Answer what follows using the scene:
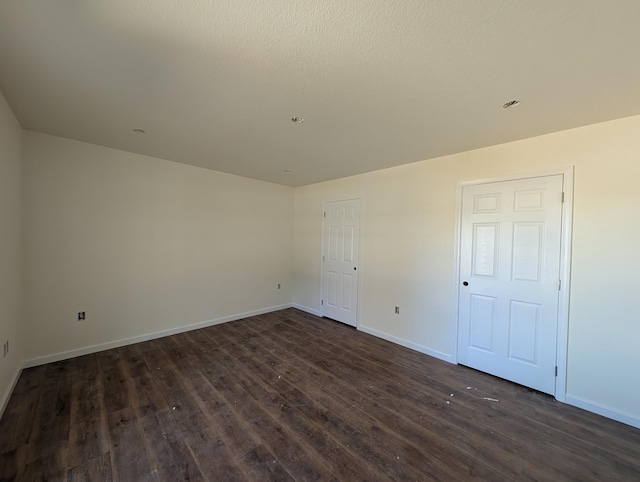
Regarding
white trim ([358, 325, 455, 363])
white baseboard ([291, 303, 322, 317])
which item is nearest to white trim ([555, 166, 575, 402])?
white trim ([358, 325, 455, 363])

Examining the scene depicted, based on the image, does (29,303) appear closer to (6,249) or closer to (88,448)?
(6,249)

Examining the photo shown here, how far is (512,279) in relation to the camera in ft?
8.74

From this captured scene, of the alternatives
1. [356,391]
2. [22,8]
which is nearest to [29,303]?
[22,8]

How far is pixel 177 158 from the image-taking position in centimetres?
352

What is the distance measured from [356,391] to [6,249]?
3364mm

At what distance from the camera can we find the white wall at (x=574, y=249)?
6.88 ft

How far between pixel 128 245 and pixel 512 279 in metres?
4.59

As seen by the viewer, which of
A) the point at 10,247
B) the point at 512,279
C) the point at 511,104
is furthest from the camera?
the point at 512,279

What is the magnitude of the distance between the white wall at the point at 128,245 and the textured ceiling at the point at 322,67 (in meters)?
0.64

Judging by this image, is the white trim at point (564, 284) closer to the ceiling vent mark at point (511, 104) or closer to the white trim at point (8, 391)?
the ceiling vent mark at point (511, 104)

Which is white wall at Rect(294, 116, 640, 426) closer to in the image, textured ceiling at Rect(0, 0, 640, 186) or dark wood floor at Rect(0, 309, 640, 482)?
textured ceiling at Rect(0, 0, 640, 186)

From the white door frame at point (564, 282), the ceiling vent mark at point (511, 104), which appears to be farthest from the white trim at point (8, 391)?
the white door frame at point (564, 282)

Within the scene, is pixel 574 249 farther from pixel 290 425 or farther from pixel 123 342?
pixel 123 342

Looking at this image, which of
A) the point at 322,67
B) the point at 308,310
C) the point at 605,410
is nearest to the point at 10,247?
the point at 322,67
